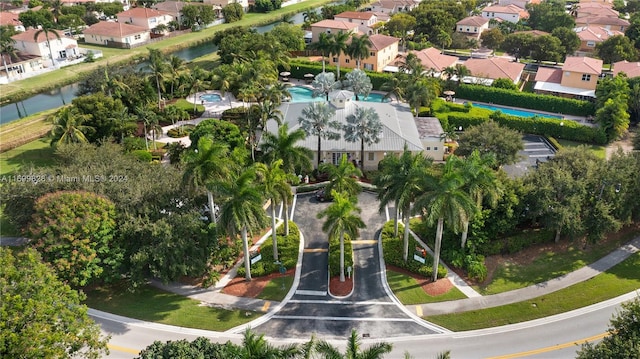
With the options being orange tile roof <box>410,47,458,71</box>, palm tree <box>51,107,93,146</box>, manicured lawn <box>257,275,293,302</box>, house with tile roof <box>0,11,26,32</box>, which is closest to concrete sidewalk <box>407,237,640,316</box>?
manicured lawn <box>257,275,293,302</box>

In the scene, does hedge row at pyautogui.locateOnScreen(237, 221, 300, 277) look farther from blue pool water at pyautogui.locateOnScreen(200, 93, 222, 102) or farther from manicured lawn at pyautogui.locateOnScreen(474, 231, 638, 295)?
blue pool water at pyautogui.locateOnScreen(200, 93, 222, 102)

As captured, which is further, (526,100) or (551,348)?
(526,100)

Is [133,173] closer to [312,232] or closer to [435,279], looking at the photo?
[312,232]

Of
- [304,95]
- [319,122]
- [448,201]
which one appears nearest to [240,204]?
[448,201]

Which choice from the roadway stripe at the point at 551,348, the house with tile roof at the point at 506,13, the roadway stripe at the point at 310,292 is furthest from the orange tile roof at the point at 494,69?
the roadway stripe at the point at 310,292

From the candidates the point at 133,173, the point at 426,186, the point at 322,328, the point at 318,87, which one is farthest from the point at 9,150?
the point at 426,186

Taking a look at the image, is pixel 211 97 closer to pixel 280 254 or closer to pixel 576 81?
pixel 280 254
